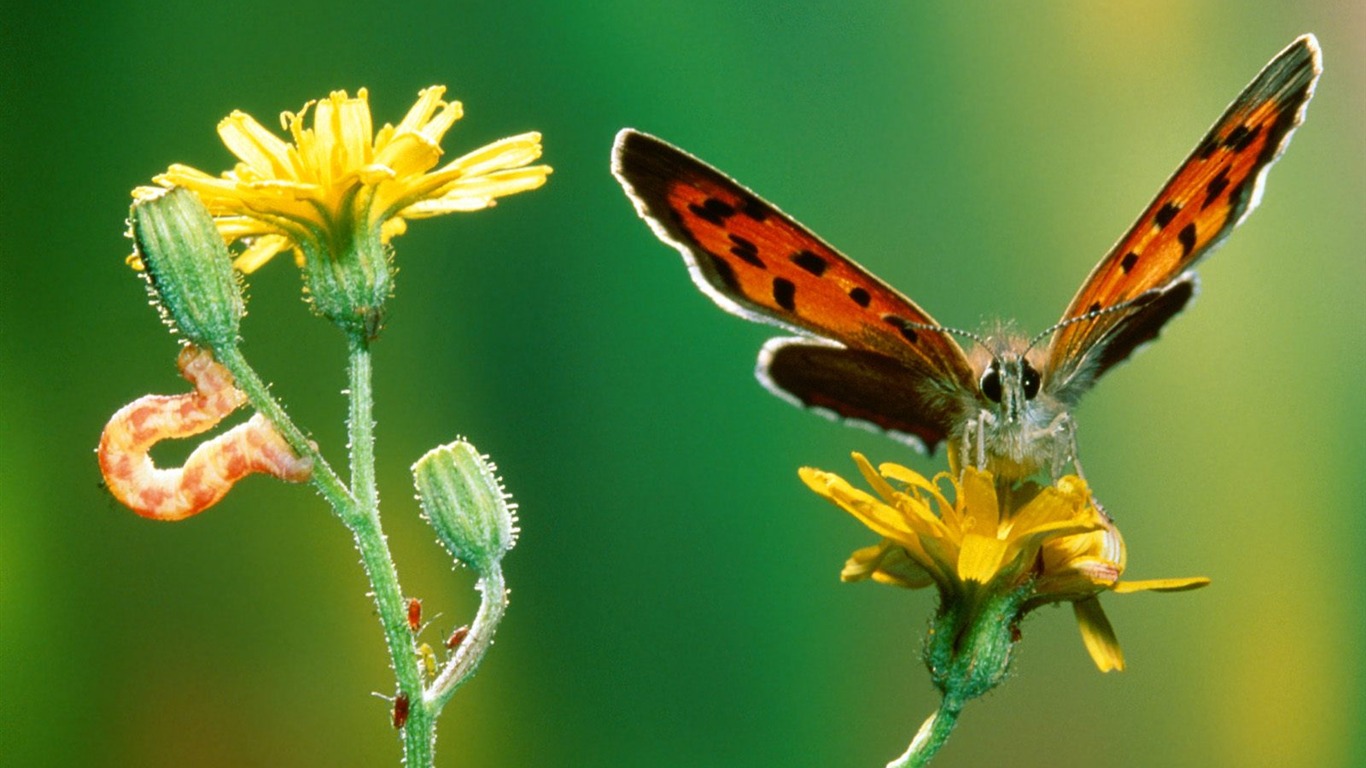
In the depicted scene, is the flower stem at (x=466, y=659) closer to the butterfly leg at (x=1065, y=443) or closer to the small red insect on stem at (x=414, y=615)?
the small red insect on stem at (x=414, y=615)

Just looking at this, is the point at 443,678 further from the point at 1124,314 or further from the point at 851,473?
the point at 851,473

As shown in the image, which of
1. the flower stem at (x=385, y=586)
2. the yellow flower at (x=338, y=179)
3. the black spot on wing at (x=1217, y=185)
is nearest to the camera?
the flower stem at (x=385, y=586)

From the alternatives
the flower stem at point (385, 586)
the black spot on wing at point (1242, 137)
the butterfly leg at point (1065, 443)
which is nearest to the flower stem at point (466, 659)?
the flower stem at point (385, 586)

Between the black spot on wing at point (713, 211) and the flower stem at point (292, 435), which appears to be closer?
the flower stem at point (292, 435)

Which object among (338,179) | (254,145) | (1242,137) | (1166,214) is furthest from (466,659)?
(1242,137)

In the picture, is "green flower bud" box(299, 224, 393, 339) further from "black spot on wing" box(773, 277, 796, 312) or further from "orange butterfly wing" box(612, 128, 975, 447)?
"black spot on wing" box(773, 277, 796, 312)

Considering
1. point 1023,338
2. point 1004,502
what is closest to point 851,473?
point 1023,338

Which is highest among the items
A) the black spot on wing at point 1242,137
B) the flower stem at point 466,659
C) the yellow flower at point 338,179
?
the yellow flower at point 338,179

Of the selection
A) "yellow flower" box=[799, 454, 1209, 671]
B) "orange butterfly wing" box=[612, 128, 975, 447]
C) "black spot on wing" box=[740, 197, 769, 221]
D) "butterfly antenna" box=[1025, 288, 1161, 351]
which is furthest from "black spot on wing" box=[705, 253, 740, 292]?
"butterfly antenna" box=[1025, 288, 1161, 351]
